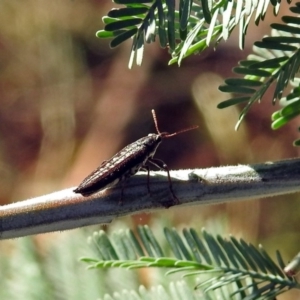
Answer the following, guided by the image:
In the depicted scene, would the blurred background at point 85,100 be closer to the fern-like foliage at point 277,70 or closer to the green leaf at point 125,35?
the fern-like foliage at point 277,70

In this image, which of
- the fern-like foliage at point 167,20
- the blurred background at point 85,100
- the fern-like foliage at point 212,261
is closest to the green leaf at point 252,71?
the fern-like foliage at point 167,20

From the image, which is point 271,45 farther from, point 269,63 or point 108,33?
point 108,33

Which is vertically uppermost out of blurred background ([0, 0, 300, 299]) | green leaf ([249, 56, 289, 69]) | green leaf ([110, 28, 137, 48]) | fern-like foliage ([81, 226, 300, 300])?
blurred background ([0, 0, 300, 299])

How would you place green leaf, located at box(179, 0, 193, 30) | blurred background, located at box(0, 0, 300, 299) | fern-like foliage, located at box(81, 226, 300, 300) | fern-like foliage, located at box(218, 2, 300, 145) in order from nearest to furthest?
green leaf, located at box(179, 0, 193, 30)
fern-like foliage, located at box(218, 2, 300, 145)
fern-like foliage, located at box(81, 226, 300, 300)
blurred background, located at box(0, 0, 300, 299)

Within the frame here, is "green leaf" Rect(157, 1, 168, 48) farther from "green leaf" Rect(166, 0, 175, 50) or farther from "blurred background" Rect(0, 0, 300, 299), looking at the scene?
"blurred background" Rect(0, 0, 300, 299)

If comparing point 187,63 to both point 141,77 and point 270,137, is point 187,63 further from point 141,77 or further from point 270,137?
point 270,137

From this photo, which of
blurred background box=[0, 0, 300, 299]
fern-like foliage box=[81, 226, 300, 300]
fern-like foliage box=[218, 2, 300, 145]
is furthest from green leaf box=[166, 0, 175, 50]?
blurred background box=[0, 0, 300, 299]

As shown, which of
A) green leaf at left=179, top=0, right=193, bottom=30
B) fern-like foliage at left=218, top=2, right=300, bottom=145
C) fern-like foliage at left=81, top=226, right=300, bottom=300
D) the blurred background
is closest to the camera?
green leaf at left=179, top=0, right=193, bottom=30
